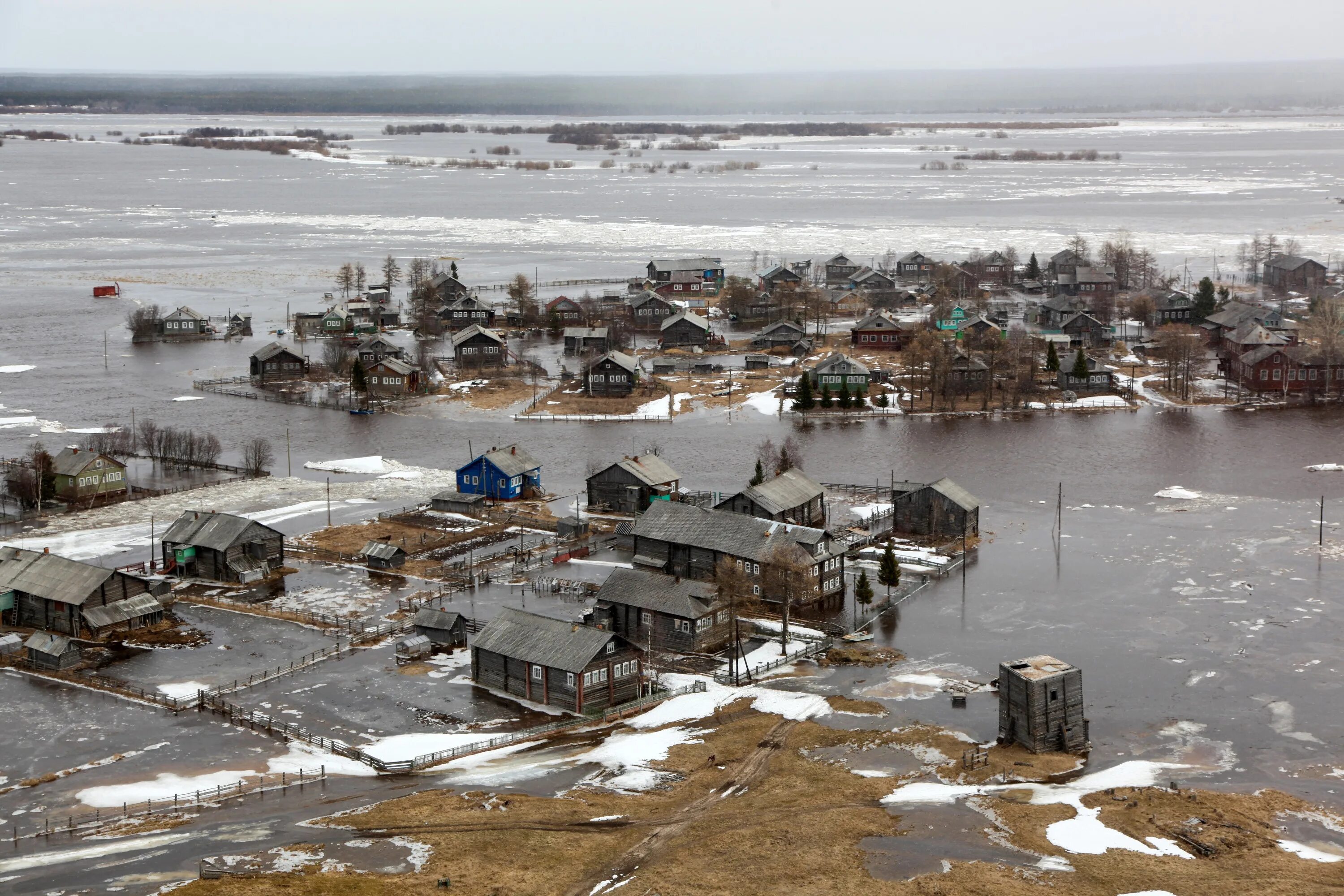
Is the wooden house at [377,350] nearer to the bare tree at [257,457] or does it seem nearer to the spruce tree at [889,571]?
the bare tree at [257,457]

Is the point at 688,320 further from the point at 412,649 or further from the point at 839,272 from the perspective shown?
the point at 412,649

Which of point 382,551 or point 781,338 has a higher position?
point 781,338

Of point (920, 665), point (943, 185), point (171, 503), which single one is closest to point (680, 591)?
point (920, 665)

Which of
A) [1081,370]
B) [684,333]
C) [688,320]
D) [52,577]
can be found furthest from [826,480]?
[688,320]

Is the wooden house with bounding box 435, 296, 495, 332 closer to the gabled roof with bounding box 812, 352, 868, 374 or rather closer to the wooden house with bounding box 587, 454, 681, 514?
the gabled roof with bounding box 812, 352, 868, 374

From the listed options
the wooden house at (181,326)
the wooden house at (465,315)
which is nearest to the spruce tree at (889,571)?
the wooden house at (465,315)

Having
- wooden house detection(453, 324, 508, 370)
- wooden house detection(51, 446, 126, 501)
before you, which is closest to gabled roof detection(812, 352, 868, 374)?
wooden house detection(453, 324, 508, 370)

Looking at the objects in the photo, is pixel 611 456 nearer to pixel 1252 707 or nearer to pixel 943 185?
pixel 1252 707
